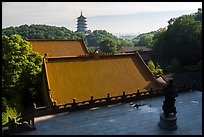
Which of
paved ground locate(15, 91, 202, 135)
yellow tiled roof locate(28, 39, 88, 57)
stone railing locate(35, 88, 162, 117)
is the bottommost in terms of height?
paved ground locate(15, 91, 202, 135)

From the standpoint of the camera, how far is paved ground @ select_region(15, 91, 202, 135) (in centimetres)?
1403

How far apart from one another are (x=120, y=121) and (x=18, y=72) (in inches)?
386

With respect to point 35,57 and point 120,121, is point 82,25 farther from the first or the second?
point 120,121

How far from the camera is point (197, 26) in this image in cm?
3600

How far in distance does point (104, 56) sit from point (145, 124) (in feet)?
30.3

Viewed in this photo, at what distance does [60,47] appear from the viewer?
1259 inches

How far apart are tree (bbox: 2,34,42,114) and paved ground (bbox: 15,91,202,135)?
18.5ft

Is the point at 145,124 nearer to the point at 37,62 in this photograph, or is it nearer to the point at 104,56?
the point at 104,56

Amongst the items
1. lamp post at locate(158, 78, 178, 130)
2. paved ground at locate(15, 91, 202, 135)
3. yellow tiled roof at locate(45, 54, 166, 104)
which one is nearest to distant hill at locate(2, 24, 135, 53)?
yellow tiled roof at locate(45, 54, 166, 104)

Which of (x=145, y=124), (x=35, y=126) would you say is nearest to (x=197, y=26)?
(x=145, y=124)

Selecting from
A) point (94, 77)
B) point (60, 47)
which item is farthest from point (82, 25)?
point (94, 77)

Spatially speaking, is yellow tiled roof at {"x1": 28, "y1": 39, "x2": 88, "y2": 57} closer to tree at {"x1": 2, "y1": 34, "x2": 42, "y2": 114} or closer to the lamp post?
tree at {"x1": 2, "y1": 34, "x2": 42, "y2": 114}

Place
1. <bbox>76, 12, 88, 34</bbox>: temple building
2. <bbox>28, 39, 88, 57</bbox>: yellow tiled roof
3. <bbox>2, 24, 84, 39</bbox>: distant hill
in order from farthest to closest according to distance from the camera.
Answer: <bbox>76, 12, 88, 34</bbox>: temple building < <bbox>2, 24, 84, 39</bbox>: distant hill < <bbox>28, 39, 88, 57</bbox>: yellow tiled roof

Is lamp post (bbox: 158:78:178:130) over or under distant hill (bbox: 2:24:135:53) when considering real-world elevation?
under
